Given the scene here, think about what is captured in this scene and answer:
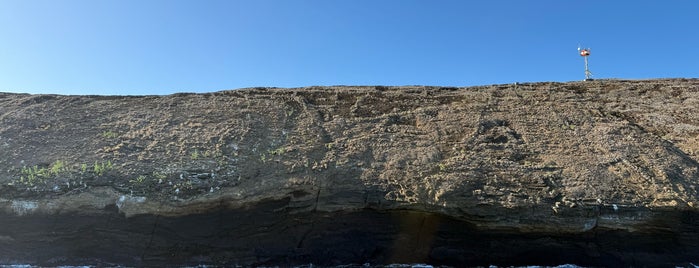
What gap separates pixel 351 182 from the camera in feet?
33.8

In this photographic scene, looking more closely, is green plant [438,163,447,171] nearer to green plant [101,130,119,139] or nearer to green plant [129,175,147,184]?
green plant [129,175,147,184]

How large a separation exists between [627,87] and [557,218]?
324 inches

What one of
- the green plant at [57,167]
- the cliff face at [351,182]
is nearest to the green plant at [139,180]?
the cliff face at [351,182]

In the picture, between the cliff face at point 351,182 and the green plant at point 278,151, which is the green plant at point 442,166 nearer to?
the cliff face at point 351,182

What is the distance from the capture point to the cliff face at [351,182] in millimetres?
9680

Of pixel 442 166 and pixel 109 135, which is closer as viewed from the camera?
pixel 442 166

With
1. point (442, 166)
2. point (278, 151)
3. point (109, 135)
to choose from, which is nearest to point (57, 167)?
point (109, 135)

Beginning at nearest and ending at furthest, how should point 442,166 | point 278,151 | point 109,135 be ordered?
point 442,166 < point 278,151 < point 109,135

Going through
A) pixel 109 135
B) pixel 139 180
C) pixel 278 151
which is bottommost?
pixel 139 180

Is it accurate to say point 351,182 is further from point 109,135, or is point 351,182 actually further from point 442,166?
point 109,135

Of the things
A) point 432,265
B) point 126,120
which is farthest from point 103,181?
point 432,265

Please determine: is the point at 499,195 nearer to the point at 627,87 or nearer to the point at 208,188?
the point at 208,188

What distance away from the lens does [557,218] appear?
375 inches

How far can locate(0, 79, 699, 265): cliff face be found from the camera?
968 cm
